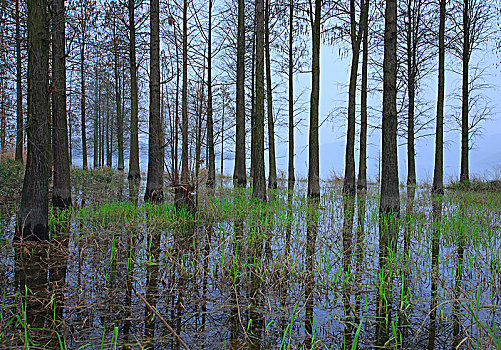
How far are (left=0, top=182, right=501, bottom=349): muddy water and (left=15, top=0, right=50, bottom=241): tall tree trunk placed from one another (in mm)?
437

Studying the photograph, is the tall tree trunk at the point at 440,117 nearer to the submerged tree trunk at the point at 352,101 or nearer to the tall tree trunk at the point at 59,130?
the submerged tree trunk at the point at 352,101

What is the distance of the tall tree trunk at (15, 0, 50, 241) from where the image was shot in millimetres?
5008

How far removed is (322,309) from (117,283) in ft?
7.25

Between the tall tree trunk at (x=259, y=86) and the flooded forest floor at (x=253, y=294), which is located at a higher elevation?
the tall tree trunk at (x=259, y=86)

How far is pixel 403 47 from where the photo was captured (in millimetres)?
18156

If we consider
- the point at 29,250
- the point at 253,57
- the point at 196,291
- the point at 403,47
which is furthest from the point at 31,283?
the point at 403,47

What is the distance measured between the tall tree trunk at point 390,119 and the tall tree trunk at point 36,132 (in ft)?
24.1

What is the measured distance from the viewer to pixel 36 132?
502 centimetres

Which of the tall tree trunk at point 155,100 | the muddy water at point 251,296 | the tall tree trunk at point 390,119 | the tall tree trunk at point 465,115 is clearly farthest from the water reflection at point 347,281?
the tall tree trunk at point 465,115

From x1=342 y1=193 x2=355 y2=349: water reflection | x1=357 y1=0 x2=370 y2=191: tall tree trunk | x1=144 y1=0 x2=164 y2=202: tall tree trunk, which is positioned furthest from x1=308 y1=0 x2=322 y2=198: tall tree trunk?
x1=144 y1=0 x2=164 y2=202: tall tree trunk

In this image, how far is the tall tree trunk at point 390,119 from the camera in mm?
7824

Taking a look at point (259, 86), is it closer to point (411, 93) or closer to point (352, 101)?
point (352, 101)

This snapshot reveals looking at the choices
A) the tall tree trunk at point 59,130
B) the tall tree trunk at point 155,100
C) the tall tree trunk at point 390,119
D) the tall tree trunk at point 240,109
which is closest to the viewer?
the tall tree trunk at point 59,130

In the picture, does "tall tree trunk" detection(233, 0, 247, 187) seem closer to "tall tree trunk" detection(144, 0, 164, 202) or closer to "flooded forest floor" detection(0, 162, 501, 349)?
"tall tree trunk" detection(144, 0, 164, 202)
